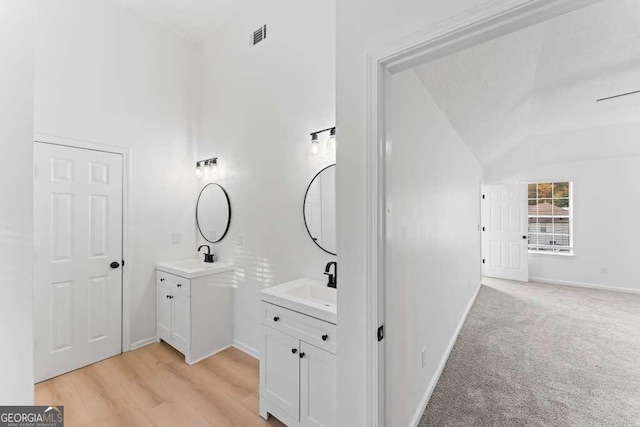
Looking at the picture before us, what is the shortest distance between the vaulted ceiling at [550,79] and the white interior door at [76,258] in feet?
9.82

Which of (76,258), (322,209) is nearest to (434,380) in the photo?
(322,209)

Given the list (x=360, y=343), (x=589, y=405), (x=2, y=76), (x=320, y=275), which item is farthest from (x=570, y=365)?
(x=2, y=76)

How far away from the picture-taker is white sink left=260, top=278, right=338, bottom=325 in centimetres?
161

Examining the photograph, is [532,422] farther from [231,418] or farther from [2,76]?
[2,76]

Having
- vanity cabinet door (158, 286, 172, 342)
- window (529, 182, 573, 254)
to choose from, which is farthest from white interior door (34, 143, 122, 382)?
window (529, 182, 573, 254)

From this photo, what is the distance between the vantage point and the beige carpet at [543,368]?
1935 millimetres

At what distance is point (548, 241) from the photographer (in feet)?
18.7

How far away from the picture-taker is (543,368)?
2.49 metres

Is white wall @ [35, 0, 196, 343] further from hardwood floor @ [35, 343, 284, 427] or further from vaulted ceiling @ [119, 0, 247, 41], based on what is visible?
hardwood floor @ [35, 343, 284, 427]

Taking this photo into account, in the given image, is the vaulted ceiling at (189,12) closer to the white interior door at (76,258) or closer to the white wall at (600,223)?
the white interior door at (76,258)

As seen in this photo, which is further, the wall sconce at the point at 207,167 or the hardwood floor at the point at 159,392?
the wall sconce at the point at 207,167

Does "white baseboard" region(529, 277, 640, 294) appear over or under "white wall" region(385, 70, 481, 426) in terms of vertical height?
under

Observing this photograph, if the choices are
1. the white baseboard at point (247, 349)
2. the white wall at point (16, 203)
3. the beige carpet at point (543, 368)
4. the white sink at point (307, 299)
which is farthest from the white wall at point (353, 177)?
the white baseboard at point (247, 349)

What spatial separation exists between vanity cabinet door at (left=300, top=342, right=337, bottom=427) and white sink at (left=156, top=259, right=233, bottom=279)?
1.43m
